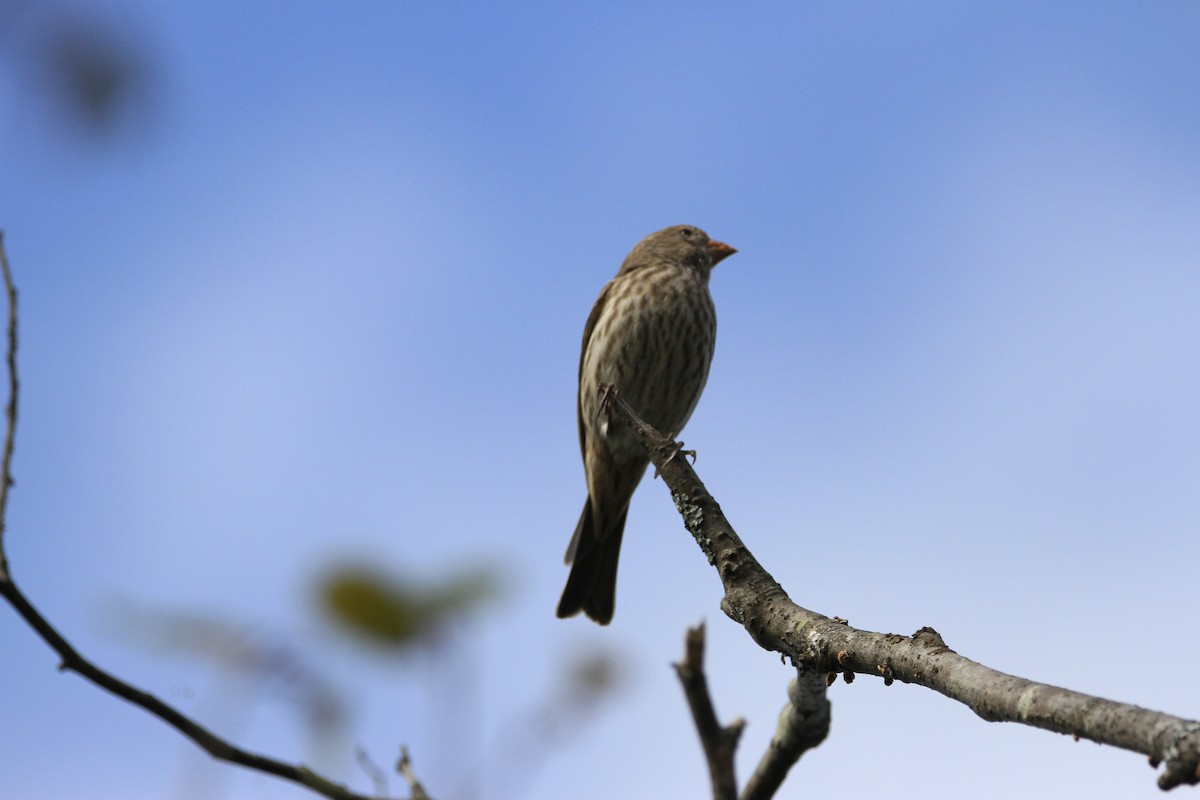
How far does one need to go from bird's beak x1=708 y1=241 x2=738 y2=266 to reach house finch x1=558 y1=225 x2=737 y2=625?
2.27ft

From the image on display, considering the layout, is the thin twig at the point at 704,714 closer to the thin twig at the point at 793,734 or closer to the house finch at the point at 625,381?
the thin twig at the point at 793,734

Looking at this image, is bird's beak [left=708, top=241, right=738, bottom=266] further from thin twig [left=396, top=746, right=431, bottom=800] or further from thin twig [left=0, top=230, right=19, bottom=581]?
thin twig [left=0, top=230, right=19, bottom=581]

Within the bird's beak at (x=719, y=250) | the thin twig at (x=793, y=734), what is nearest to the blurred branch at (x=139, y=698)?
the thin twig at (x=793, y=734)

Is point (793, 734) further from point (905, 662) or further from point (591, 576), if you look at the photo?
point (591, 576)

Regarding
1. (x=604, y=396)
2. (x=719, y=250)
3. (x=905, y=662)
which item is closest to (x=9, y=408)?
(x=905, y=662)

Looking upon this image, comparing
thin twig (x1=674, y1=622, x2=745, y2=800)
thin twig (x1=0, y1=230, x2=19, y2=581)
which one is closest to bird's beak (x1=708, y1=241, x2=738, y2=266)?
thin twig (x1=674, y1=622, x2=745, y2=800)

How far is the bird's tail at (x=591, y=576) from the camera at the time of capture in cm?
738

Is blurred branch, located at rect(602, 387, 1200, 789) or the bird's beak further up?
the bird's beak

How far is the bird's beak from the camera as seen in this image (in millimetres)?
8484

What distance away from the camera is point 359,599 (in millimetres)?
1886

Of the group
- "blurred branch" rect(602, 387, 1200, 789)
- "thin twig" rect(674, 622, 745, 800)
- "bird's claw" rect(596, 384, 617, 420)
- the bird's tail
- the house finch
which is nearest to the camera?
"blurred branch" rect(602, 387, 1200, 789)

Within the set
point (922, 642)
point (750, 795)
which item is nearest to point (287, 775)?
point (922, 642)

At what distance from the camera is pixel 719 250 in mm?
8508

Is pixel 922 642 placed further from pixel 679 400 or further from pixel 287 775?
pixel 679 400
